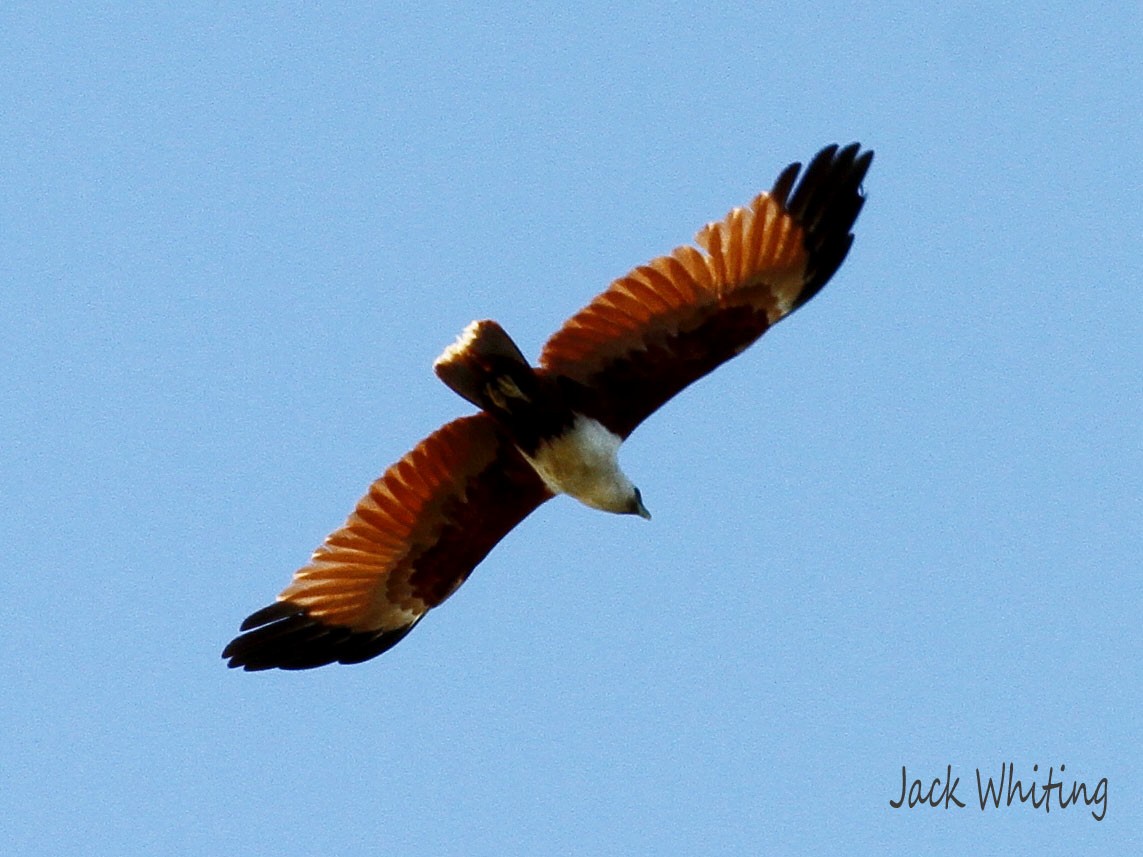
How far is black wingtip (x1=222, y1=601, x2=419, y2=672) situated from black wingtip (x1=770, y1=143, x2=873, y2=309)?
3.99 m

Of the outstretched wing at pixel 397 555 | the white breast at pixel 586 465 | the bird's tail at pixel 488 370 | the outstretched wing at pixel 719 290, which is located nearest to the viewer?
the bird's tail at pixel 488 370

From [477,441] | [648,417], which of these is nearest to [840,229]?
[648,417]

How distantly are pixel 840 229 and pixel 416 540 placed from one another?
11.6 ft

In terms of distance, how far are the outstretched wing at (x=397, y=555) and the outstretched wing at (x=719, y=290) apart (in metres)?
0.94

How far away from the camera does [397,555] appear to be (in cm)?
1459

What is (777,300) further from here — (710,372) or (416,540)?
(416,540)

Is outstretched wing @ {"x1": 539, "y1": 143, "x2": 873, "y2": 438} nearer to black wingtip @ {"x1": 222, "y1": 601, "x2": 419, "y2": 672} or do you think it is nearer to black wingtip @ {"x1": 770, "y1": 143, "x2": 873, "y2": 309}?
black wingtip @ {"x1": 770, "y1": 143, "x2": 873, "y2": 309}

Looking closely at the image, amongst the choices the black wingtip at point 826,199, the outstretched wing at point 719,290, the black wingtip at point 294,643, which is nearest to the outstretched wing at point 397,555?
the black wingtip at point 294,643

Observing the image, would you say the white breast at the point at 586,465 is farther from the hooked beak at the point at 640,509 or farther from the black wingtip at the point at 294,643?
the black wingtip at the point at 294,643

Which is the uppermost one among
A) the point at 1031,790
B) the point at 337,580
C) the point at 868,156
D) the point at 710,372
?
the point at 868,156

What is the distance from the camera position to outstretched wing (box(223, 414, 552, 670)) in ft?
46.6

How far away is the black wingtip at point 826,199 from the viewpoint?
13.5m

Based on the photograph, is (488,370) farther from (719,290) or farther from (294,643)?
(294,643)

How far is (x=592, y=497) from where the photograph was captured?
555 inches
